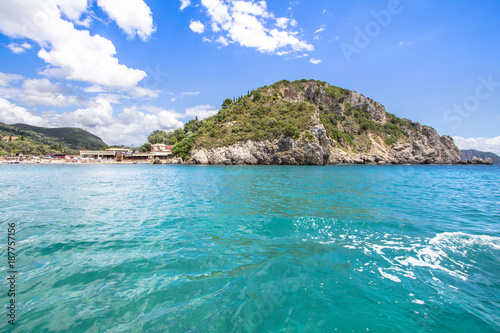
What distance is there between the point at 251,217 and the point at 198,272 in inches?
197

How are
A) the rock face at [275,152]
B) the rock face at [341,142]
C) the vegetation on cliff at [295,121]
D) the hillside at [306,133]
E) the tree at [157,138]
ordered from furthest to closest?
the tree at [157,138]
the vegetation on cliff at [295,121]
the hillside at [306,133]
the rock face at [341,142]
the rock face at [275,152]

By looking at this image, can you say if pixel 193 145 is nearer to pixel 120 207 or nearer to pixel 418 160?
pixel 120 207

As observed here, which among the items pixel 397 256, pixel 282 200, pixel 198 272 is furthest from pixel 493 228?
pixel 198 272

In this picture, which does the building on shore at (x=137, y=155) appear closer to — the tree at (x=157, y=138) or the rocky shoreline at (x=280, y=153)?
the tree at (x=157, y=138)

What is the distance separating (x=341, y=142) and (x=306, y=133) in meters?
44.6

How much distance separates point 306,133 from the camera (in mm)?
68938

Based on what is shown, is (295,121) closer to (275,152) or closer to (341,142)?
(275,152)

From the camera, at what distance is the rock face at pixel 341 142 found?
6989cm

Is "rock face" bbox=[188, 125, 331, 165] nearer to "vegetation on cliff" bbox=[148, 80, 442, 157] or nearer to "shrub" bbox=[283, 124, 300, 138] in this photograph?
"shrub" bbox=[283, 124, 300, 138]

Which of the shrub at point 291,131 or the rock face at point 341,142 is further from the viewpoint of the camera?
the rock face at point 341,142

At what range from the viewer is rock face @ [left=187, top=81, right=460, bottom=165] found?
229 feet

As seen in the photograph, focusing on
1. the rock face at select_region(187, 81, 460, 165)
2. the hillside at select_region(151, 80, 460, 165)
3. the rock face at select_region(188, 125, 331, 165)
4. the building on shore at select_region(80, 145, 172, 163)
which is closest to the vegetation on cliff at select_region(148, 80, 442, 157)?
the hillside at select_region(151, 80, 460, 165)

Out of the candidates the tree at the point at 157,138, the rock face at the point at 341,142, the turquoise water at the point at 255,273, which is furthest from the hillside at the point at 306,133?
the turquoise water at the point at 255,273

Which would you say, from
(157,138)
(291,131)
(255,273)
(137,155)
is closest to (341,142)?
(291,131)
